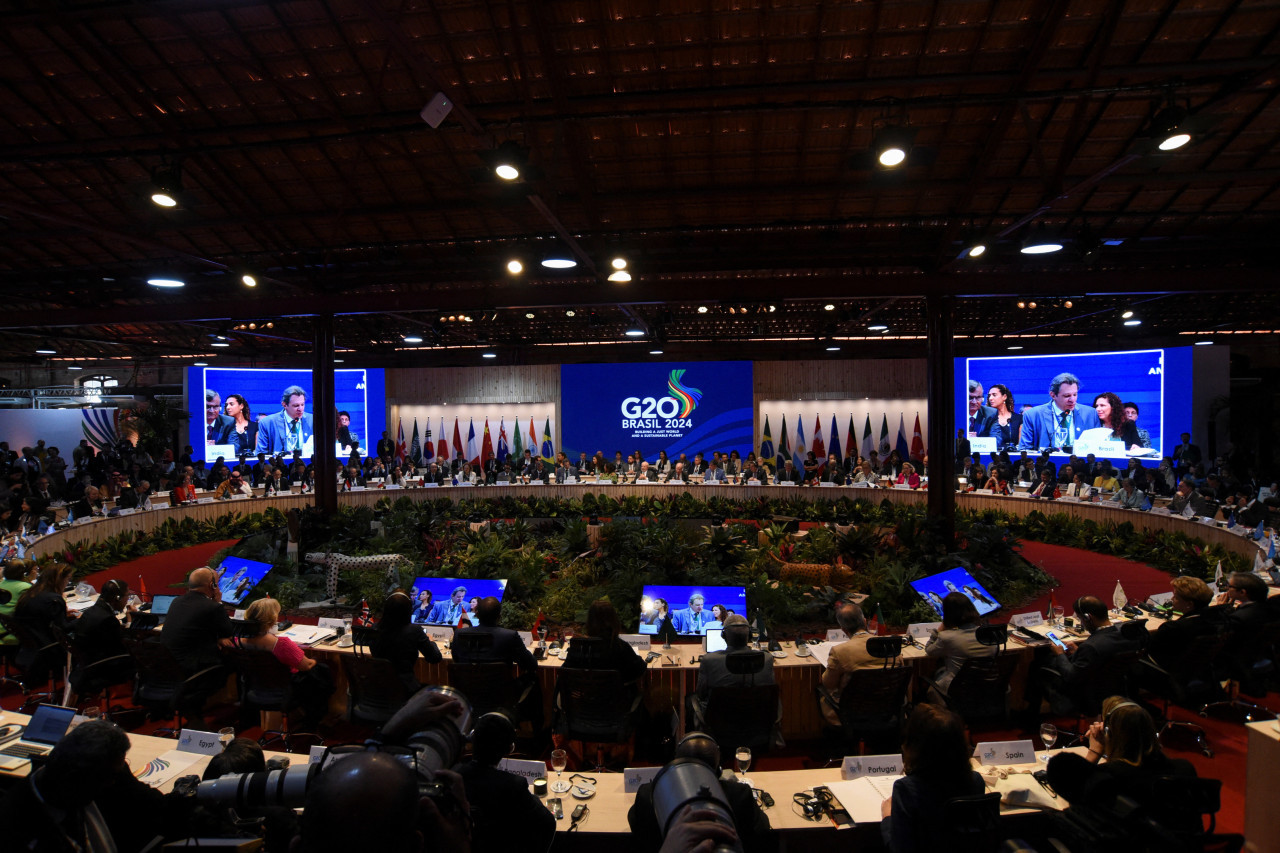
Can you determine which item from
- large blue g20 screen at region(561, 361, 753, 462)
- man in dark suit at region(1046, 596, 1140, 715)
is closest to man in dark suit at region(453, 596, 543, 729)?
man in dark suit at region(1046, 596, 1140, 715)

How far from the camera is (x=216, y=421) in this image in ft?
58.1

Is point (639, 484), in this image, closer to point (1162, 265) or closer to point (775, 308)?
point (775, 308)

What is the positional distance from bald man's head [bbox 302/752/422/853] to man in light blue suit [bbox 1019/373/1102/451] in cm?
1919

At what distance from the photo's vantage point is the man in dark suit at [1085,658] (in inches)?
169

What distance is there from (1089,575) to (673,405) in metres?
11.9

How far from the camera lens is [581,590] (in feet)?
24.6

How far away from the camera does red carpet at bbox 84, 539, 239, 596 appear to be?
9.09 m

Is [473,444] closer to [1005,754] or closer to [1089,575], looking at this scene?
[1089,575]

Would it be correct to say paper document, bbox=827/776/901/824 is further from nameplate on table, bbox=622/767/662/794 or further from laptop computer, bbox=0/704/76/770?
laptop computer, bbox=0/704/76/770

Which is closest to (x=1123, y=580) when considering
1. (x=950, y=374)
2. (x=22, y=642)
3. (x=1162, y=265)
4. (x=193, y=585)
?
(x=950, y=374)

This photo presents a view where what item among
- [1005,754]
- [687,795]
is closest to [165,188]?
[687,795]

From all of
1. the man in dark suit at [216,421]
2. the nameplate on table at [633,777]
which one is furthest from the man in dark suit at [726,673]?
the man in dark suit at [216,421]

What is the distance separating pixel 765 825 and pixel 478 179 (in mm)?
6469

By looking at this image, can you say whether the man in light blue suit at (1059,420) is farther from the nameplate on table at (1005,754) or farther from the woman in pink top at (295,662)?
the woman in pink top at (295,662)
